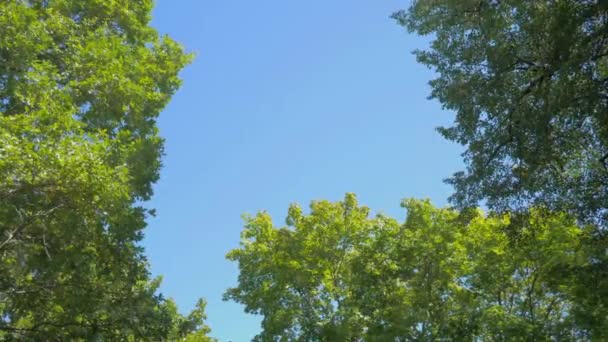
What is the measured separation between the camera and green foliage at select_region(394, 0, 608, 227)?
9.30 metres

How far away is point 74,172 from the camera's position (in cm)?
926

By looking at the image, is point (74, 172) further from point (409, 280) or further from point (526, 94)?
point (409, 280)

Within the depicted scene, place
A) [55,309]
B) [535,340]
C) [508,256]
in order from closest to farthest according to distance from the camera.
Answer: [55,309] < [535,340] < [508,256]

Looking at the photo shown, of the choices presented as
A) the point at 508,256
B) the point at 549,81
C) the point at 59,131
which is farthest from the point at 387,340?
the point at 59,131

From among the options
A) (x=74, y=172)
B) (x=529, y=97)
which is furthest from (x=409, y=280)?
(x=74, y=172)

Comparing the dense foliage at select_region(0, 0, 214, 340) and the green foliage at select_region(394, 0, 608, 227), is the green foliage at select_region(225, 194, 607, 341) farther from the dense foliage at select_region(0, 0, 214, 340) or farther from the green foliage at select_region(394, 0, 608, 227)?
the dense foliage at select_region(0, 0, 214, 340)

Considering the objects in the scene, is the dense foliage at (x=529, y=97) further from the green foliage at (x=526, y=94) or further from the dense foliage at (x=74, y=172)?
the dense foliage at (x=74, y=172)

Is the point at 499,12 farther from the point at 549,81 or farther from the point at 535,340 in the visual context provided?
the point at 535,340

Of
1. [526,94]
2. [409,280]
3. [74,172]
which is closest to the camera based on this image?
[74,172]

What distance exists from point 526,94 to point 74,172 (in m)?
9.28

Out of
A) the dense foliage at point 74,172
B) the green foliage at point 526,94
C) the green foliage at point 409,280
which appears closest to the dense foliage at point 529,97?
the green foliage at point 526,94

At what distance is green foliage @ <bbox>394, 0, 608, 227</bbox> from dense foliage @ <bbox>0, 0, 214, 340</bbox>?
7.23m

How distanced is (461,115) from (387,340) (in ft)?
27.7

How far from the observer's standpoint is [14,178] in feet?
29.5
